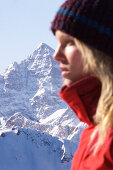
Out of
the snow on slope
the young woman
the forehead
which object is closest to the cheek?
the young woman

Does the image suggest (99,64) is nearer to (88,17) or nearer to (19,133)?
(88,17)

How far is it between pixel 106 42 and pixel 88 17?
18cm

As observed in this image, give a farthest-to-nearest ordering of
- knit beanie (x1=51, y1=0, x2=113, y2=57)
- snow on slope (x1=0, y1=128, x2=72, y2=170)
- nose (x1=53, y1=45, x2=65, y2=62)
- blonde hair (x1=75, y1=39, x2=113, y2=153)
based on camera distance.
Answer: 1. snow on slope (x1=0, y1=128, x2=72, y2=170)
2. nose (x1=53, y1=45, x2=65, y2=62)
3. knit beanie (x1=51, y1=0, x2=113, y2=57)
4. blonde hair (x1=75, y1=39, x2=113, y2=153)

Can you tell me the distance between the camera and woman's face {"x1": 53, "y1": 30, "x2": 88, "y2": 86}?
240 cm

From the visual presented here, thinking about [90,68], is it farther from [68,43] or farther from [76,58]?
[68,43]

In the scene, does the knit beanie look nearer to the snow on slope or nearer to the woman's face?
the woman's face

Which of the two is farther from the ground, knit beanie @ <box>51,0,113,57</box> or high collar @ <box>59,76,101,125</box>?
knit beanie @ <box>51,0,113,57</box>

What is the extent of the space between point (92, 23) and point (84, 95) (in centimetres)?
40

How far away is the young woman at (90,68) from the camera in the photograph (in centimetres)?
226

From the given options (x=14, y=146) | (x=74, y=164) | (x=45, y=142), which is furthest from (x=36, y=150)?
(x=74, y=164)

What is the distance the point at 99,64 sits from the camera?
2277 millimetres

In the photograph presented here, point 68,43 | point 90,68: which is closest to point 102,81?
point 90,68

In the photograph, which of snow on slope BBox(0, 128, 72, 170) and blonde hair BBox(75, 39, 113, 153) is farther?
snow on slope BBox(0, 128, 72, 170)

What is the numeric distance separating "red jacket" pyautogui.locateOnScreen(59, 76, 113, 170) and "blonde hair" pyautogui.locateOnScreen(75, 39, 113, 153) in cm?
5
